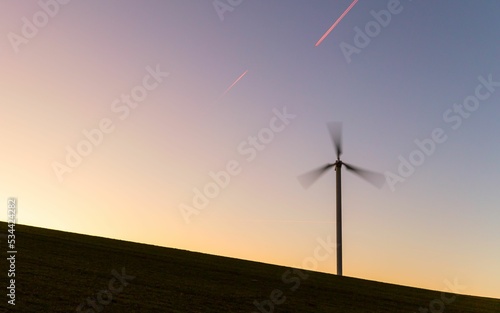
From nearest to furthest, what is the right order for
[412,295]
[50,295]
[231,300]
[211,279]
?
1. [50,295]
2. [231,300]
3. [211,279]
4. [412,295]

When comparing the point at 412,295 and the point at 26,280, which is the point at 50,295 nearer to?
the point at 26,280

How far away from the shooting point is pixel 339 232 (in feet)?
185

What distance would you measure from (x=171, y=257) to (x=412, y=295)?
22173 mm

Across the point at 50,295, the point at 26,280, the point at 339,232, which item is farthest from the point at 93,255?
the point at 339,232

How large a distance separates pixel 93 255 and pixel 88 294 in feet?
50.3

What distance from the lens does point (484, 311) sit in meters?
47.1

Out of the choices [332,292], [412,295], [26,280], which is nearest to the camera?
[26,280]

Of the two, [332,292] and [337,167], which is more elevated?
[337,167]

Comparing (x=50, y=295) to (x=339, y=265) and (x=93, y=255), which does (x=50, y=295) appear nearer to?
(x=93, y=255)

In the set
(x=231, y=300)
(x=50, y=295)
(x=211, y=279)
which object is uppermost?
(x=211, y=279)

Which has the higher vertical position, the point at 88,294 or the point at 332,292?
the point at 332,292

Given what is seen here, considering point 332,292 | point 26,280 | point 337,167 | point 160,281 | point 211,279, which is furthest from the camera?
point 337,167

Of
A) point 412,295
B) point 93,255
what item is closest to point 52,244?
point 93,255

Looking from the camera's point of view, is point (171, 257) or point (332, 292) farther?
point (171, 257)
